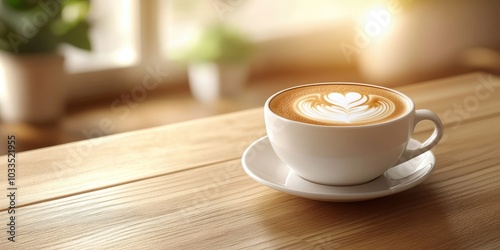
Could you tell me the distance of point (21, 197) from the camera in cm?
77

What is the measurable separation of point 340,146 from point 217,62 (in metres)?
2.04

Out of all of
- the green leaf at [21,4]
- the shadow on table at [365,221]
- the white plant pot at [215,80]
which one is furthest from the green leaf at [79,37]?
the shadow on table at [365,221]

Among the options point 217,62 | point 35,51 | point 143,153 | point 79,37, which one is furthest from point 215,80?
point 143,153

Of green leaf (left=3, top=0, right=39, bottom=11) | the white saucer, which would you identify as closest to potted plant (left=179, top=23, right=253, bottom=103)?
green leaf (left=3, top=0, right=39, bottom=11)

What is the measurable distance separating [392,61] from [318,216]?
2.38 meters

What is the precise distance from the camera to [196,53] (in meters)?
2.77

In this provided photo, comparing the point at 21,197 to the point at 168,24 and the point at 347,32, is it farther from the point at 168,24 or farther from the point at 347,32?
the point at 347,32

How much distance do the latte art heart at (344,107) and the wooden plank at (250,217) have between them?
94 mm

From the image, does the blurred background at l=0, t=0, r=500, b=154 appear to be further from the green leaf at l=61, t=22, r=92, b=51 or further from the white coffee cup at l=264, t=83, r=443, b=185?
the white coffee cup at l=264, t=83, r=443, b=185

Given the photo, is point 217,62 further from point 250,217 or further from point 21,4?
point 250,217

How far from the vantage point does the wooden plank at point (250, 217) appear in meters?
0.67

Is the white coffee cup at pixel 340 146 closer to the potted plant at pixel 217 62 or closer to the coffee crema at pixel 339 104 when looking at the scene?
the coffee crema at pixel 339 104

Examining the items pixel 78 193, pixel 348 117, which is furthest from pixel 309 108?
pixel 78 193

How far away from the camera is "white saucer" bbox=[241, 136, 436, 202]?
0.72 m
